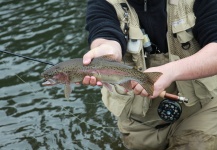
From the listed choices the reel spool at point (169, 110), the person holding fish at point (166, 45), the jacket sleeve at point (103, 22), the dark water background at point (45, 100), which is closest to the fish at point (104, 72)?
the person holding fish at point (166, 45)

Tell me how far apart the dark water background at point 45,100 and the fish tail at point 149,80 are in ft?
5.16

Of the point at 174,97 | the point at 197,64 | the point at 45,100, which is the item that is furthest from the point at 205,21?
the point at 45,100

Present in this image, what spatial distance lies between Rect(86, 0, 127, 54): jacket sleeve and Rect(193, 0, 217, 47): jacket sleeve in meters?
0.64

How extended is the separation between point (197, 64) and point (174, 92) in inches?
24.0

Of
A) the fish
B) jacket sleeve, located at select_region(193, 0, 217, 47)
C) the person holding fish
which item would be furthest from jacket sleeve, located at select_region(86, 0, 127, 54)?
jacket sleeve, located at select_region(193, 0, 217, 47)

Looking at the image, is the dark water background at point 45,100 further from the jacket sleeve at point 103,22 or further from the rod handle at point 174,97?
the jacket sleeve at point 103,22

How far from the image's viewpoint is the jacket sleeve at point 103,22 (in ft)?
12.3

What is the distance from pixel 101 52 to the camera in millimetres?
3531

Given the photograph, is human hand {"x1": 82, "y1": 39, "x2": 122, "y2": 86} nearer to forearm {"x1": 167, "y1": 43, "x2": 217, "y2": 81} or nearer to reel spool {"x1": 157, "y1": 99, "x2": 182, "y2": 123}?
forearm {"x1": 167, "y1": 43, "x2": 217, "y2": 81}

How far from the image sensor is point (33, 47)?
24.6 feet

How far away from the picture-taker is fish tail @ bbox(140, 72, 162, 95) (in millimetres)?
3234

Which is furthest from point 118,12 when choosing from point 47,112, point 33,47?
point 33,47

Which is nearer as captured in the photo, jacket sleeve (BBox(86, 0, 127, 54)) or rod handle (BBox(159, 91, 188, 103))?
rod handle (BBox(159, 91, 188, 103))

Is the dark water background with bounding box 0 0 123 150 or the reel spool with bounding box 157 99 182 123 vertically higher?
the reel spool with bounding box 157 99 182 123
